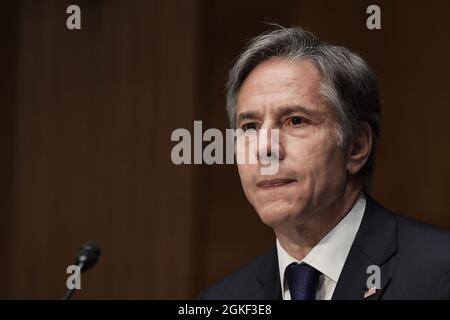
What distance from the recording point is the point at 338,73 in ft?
4.52

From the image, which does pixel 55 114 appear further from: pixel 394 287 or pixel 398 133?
pixel 394 287

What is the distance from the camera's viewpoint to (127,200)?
2.10m

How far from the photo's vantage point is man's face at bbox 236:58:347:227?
4.43ft

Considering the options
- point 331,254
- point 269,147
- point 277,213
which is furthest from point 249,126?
point 331,254

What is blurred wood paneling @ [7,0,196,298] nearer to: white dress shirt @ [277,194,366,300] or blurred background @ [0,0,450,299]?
blurred background @ [0,0,450,299]

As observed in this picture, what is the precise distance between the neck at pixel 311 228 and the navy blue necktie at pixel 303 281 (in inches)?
1.6

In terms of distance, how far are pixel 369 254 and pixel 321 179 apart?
0.17 meters

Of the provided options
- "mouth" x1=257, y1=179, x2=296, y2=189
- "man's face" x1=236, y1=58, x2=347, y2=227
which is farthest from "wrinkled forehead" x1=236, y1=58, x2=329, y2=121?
"mouth" x1=257, y1=179, x2=296, y2=189

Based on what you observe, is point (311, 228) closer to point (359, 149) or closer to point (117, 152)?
point (359, 149)

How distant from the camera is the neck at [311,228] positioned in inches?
54.8

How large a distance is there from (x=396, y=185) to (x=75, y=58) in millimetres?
980

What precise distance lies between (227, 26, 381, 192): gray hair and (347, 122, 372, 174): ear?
12 mm
